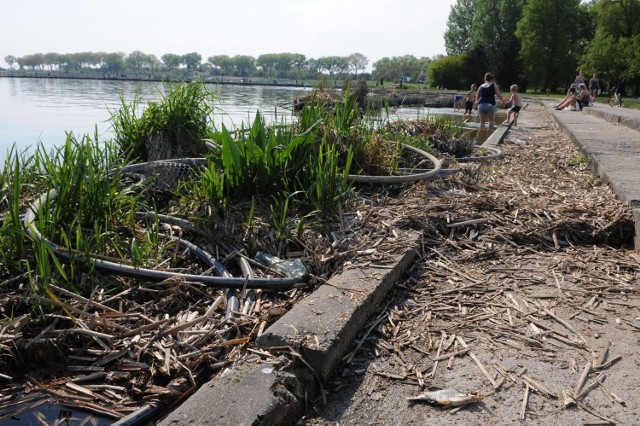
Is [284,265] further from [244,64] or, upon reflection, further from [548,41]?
[244,64]

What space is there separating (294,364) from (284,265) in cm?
85

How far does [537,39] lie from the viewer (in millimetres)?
51562

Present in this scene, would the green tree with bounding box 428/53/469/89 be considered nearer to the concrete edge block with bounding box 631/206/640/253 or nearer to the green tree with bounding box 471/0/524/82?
the green tree with bounding box 471/0/524/82

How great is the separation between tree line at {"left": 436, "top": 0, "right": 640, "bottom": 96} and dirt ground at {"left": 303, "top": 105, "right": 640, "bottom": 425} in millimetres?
43399

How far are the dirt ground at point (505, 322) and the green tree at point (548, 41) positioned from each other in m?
53.7

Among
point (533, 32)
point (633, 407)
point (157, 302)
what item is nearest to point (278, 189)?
point (157, 302)

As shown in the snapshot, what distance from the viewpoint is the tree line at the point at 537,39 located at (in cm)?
4997

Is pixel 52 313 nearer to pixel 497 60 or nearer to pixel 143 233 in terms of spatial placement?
pixel 143 233

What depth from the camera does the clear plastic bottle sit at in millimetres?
2541

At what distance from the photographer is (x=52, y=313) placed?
2090mm

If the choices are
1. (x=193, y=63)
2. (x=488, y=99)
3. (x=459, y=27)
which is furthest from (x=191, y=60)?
(x=488, y=99)

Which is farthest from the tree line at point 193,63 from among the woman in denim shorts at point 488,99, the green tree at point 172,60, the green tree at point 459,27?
the woman in denim shorts at point 488,99

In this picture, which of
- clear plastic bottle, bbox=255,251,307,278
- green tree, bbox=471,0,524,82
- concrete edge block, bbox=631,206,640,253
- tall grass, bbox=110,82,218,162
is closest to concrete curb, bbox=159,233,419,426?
clear plastic bottle, bbox=255,251,307,278

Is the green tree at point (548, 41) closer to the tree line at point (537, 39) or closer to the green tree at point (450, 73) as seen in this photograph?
the tree line at point (537, 39)
